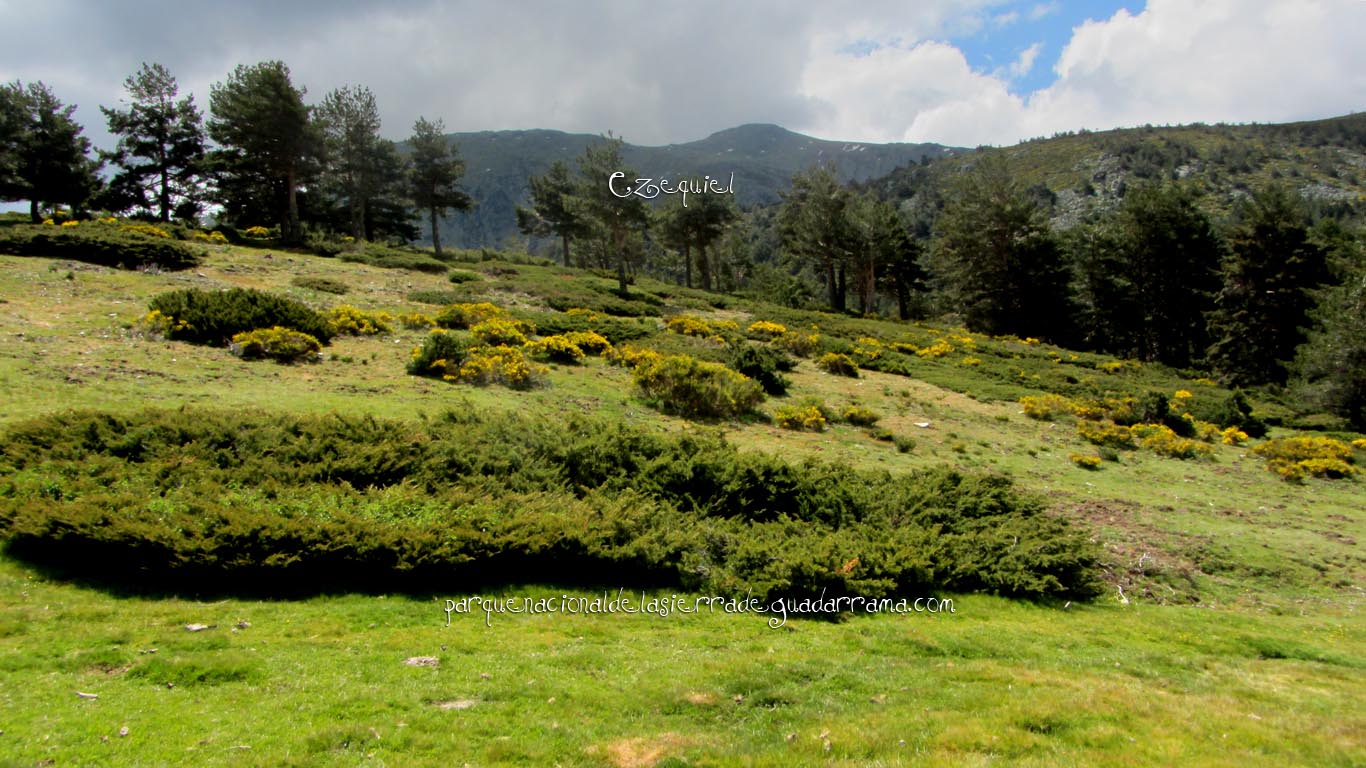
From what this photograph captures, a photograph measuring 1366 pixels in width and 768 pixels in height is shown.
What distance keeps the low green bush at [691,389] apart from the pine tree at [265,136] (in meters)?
29.9

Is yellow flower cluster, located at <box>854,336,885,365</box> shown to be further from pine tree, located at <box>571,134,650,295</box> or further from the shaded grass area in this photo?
the shaded grass area

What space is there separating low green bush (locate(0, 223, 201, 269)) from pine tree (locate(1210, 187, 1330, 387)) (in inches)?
2014

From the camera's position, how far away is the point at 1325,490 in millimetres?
16281

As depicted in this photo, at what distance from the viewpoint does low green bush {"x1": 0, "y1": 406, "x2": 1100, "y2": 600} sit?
7.37 meters

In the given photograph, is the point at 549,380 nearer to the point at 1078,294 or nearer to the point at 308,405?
the point at 308,405

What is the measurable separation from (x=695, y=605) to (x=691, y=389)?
31.5 ft

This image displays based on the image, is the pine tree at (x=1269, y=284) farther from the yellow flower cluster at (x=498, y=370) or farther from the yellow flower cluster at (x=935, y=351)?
the yellow flower cluster at (x=498, y=370)

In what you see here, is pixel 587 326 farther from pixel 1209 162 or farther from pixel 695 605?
pixel 1209 162

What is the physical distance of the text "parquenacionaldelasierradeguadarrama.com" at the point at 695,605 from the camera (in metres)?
8.20

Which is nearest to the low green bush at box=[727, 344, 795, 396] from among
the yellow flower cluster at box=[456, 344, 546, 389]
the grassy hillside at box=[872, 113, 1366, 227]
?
the yellow flower cluster at box=[456, 344, 546, 389]

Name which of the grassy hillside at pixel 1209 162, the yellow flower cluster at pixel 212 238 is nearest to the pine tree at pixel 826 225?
the yellow flower cluster at pixel 212 238

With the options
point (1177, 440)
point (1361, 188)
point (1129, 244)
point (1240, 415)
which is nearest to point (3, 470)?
point (1177, 440)

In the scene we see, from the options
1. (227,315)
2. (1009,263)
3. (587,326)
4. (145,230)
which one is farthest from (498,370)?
(1009,263)

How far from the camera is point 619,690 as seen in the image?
6199mm
